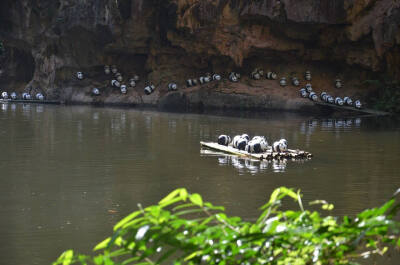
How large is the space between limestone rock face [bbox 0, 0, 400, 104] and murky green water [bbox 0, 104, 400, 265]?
6790 mm

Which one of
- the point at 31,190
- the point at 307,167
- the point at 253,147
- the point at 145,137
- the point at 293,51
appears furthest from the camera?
the point at 293,51

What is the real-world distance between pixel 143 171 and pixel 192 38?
21449mm

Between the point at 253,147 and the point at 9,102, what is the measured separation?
25809 millimetres

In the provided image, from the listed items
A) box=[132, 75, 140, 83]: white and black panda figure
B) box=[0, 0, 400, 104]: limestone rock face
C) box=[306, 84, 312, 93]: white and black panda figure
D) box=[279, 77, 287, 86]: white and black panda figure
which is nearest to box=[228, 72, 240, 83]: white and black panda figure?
box=[0, 0, 400, 104]: limestone rock face

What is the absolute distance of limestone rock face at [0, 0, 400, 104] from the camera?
32.9 metres

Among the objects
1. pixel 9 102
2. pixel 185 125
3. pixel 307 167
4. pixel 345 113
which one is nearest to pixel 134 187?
pixel 307 167

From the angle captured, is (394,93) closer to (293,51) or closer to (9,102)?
(293,51)

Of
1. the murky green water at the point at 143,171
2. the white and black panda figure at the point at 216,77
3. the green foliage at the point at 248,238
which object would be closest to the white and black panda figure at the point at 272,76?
the white and black panda figure at the point at 216,77

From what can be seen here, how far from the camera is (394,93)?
31.8 metres

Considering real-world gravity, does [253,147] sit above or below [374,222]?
below

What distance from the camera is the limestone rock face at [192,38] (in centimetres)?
3288

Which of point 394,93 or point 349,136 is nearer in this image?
point 349,136

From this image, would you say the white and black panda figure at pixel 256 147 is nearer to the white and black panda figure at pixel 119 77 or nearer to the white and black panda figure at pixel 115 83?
the white and black panda figure at pixel 115 83

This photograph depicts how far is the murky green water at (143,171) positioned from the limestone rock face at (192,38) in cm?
679
